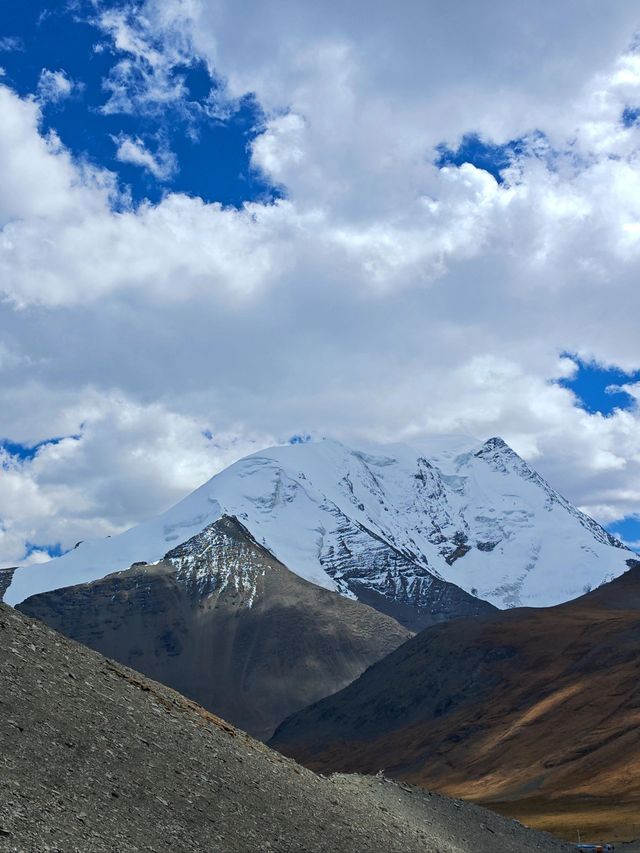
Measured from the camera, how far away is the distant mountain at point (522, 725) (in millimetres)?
108500

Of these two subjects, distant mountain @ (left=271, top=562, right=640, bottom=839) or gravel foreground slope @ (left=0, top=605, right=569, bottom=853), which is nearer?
gravel foreground slope @ (left=0, top=605, right=569, bottom=853)

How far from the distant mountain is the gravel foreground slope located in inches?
1586

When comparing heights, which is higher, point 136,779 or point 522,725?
point 522,725

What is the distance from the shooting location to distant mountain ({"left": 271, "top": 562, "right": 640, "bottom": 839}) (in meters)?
108

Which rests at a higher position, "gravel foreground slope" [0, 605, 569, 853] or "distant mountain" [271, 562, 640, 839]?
"distant mountain" [271, 562, 640, 839]

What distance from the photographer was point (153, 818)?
31609 millimetres

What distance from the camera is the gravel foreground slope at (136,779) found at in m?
29.2

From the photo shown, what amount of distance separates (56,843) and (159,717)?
1238 centimetres

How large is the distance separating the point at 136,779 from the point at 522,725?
122m

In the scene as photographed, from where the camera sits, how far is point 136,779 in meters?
33.2

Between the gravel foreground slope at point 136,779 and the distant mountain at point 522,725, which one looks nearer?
the gravel foreground slope at point 136,779

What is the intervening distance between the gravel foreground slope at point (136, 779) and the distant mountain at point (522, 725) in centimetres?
4029

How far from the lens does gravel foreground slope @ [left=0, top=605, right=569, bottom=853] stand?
29.2 meters

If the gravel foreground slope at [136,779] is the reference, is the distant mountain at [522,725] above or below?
above
